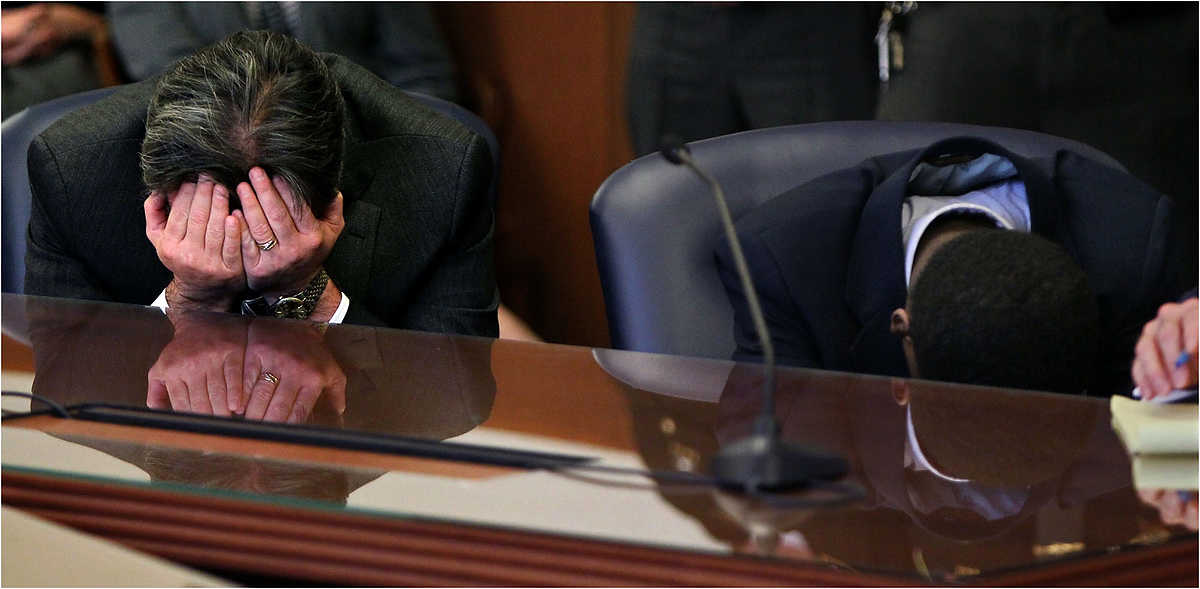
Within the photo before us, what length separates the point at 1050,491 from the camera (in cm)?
86

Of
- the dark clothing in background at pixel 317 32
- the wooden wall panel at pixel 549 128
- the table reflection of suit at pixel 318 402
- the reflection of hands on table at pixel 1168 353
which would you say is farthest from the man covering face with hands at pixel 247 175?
the wooden wall panel at pixel 549 128

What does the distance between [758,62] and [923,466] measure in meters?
1.47

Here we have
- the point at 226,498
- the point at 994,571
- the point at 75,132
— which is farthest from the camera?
the point at 75,132

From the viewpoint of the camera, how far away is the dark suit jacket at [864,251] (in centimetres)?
133

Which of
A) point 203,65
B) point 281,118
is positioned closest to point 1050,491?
point 281,118

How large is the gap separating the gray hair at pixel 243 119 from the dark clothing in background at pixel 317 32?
1.00 m

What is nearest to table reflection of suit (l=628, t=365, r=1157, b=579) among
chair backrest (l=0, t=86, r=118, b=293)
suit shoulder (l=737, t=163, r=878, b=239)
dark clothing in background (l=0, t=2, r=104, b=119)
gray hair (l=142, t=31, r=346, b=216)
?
suit shoulder (l=737, t=163, r=878, b=239)

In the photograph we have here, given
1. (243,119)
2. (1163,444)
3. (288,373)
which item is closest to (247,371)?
(288,373)

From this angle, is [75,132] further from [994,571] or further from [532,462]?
[994,571]

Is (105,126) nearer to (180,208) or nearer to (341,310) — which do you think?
(180,208)

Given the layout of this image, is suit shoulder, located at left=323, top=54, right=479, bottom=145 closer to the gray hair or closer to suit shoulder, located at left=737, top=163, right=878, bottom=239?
the gray hair

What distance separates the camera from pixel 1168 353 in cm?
106

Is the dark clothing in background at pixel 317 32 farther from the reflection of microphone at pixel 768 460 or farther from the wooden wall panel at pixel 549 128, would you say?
the reflection of microphone at pixel 768 460

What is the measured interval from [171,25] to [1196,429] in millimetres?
2044
